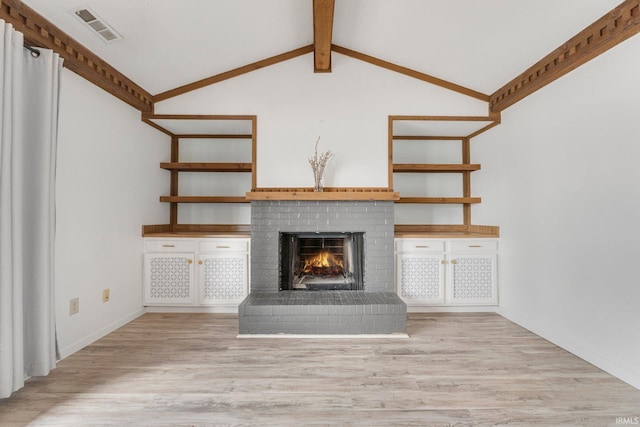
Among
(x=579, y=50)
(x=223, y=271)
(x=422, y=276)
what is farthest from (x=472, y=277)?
(x=223, y=271)

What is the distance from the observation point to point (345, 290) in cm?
330

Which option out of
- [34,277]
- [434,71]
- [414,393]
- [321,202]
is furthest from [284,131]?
[414,393]

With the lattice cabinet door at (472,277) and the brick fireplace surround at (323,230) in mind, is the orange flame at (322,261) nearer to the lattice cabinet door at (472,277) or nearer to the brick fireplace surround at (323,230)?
the brick fireplace surround at (323,230)

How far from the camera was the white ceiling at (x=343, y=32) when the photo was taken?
7.16 ft

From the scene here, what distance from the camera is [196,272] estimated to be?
334 centimetres

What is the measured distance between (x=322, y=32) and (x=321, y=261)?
223 centimetres

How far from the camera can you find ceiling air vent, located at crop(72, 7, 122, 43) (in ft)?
6.83

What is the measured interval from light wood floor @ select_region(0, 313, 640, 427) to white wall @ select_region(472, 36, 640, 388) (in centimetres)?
29

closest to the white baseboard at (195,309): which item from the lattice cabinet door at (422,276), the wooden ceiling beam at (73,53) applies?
the lattice cabinet door at (422,276)

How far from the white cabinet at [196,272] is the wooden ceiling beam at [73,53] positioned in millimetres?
1465

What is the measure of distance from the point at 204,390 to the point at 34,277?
1251mm

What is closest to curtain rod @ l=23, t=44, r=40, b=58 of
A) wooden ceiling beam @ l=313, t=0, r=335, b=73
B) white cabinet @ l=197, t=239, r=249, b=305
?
wooden ceiling beam @ l=313, t=0, r=335, b=73

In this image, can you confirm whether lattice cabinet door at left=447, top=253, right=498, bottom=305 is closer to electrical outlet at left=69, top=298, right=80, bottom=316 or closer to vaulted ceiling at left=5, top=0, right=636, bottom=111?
vaulted ceiling at left=5, top=0, right=636, bottom=111

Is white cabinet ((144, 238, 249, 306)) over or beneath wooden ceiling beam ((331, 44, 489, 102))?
beneath
